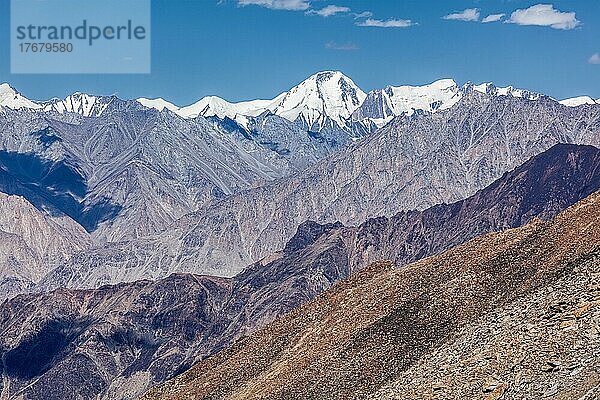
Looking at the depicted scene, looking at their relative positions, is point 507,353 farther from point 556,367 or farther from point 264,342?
point 264,342

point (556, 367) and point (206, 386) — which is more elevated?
point (556, 367)

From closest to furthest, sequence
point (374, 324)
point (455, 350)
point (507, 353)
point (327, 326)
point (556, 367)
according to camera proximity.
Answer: point (556, 367) → point (507, 353) → point (455, 350) → point (374, 324) → point (327, 326)

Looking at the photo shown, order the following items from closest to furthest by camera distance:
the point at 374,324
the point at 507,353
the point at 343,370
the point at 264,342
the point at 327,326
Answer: the point at 507,353
the point at 343,370
the point at 374,324
the point at 327,326
the point at 264,342

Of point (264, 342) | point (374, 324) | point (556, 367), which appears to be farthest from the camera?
point (264, 342)

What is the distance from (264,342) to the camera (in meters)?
87.4

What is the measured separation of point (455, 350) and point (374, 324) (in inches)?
610

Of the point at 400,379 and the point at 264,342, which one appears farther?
the point at 264,342

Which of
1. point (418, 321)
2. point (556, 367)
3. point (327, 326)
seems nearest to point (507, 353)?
point (556, 367)

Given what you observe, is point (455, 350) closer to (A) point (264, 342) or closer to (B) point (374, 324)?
(B) point (374, 324)

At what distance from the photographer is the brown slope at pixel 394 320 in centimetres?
6831

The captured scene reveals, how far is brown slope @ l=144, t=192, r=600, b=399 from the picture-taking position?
224 ft

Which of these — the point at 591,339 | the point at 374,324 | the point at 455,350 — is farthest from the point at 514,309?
the point at 374,324

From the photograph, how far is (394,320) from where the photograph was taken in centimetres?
7425

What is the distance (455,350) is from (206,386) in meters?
28.5
